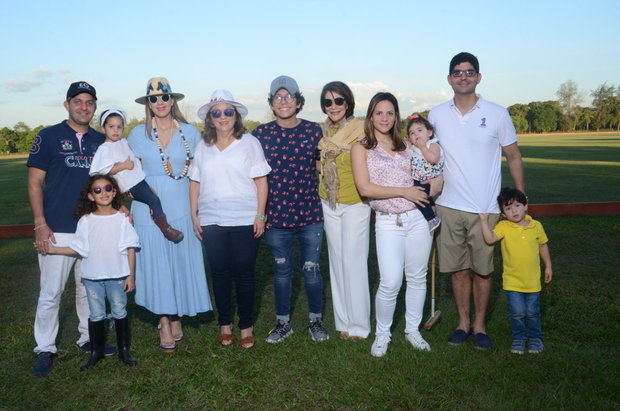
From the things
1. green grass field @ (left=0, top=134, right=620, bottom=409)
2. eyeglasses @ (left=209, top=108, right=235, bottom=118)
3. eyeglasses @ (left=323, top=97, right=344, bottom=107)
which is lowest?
green grass field @ (left=0, top=134, right=620, bottom=409)

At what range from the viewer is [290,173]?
4328 mm

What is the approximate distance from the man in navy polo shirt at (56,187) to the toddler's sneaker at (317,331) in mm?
2060

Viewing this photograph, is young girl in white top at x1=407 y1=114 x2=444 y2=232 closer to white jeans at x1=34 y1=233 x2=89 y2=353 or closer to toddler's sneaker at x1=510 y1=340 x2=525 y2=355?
toddler's sneaker at x1=510 y1=340 x2=525 y2=355

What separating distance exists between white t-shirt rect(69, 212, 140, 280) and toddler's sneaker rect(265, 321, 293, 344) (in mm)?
1334

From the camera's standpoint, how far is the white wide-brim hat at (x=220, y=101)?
4156 mm

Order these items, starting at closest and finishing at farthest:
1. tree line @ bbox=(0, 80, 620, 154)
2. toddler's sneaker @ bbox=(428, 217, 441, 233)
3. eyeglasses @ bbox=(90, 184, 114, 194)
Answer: eyeglasses @ bbox=(90, 184, 114, 194)
toddler's sneaker @ bbox=(428, 217, 441, 233)
tree line @ bbox=(0, 80, 620, 154)

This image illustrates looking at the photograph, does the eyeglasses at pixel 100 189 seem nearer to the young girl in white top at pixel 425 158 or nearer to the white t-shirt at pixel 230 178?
the white t-shirt at pixel 230 178

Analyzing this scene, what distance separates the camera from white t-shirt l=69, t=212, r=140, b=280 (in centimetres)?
393

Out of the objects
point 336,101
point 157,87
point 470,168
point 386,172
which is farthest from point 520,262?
point 157,87

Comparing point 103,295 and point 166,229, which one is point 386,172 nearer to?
point 166,229

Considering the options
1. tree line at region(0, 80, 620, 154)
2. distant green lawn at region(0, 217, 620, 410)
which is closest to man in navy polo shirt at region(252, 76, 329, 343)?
distant green lawn at region(0, 217, 620, 410)

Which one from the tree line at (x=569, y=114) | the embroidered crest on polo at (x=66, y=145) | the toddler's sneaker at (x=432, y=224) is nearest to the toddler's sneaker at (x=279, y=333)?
the toddler's sneaker at (x=432, y=224)

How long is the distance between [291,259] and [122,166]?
1572mm

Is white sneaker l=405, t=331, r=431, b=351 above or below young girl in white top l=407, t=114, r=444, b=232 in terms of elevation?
below
